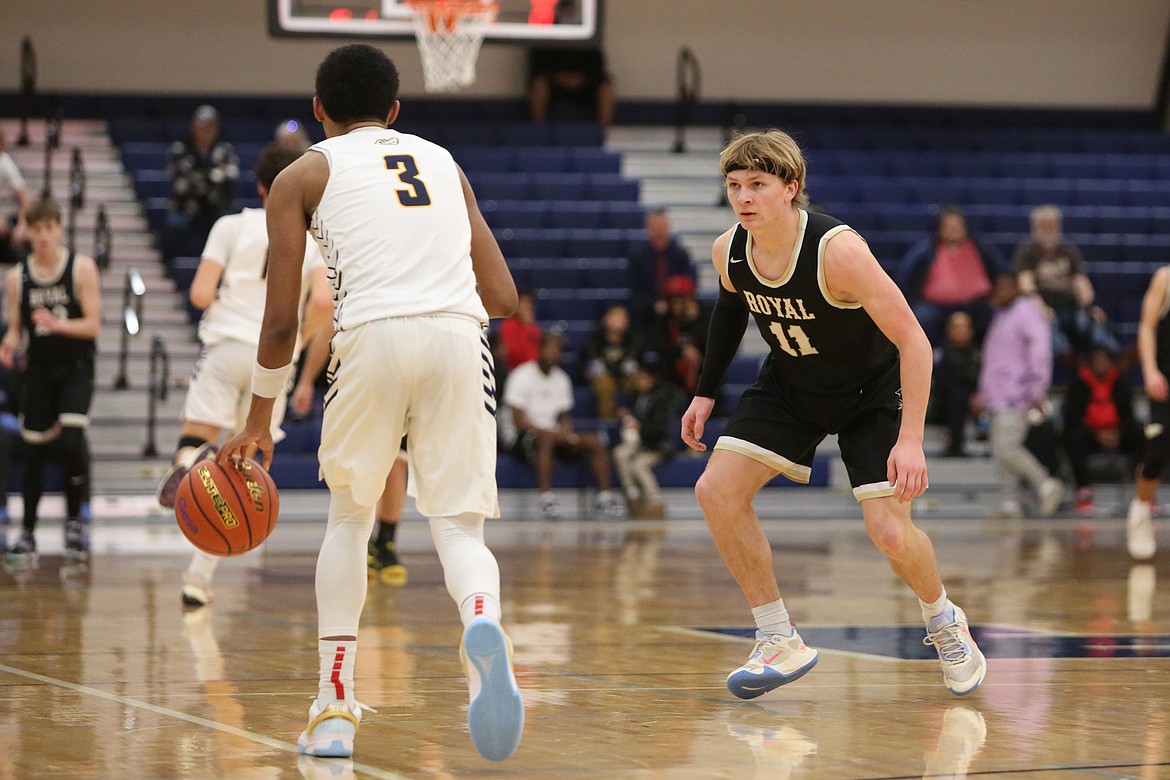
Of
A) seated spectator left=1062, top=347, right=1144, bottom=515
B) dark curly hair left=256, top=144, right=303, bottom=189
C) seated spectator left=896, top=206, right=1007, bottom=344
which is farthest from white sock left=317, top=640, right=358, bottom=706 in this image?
seated spectator left=896, top=206, right=1007, bottom=344

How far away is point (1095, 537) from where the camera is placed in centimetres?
1063

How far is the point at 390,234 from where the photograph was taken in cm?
351

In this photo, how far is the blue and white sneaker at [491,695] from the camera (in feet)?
10.4

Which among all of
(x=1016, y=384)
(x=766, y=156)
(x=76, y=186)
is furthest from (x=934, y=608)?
(x=76, y=186)

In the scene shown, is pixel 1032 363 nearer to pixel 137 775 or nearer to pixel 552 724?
pixel 552 724

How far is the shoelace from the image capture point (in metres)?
4.28

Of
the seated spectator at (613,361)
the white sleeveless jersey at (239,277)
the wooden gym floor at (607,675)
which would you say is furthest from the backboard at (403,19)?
the white sleeveless jersey at (239,277)

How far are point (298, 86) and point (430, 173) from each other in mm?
14740

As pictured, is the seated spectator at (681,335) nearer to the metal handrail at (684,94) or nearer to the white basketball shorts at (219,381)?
the metal handrail at (684,94)

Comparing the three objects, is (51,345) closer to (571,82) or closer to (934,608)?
(934,608)

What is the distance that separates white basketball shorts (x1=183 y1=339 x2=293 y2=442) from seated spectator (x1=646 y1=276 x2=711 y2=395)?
6.74 metres

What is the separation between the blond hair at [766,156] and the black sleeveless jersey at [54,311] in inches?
186

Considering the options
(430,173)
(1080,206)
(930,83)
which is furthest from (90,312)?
(930,83)

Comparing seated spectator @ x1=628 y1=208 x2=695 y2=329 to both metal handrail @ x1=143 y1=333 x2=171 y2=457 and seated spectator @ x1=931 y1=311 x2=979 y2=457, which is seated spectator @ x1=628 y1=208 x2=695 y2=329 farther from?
metal handrail @ x1=143 y1=333 x2=171 y2=457
